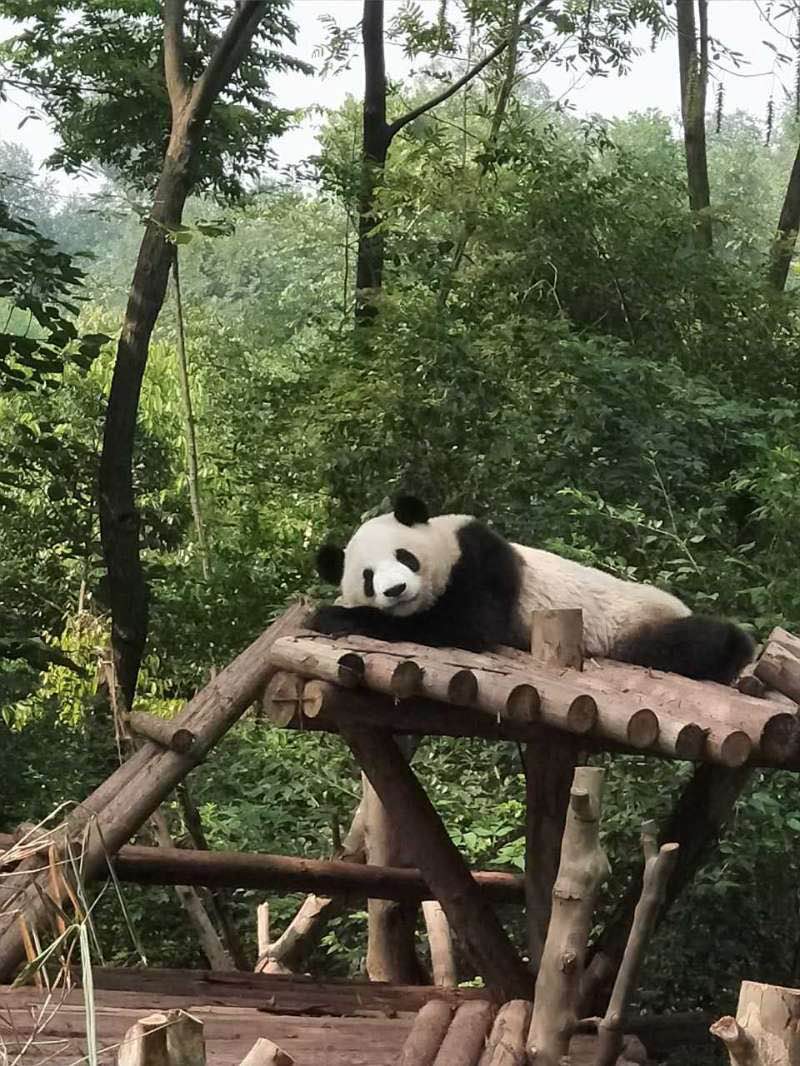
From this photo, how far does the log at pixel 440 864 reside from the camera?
2.93m

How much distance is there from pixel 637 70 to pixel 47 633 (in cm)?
525

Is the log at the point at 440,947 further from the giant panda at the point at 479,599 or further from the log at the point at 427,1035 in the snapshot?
the log at the point at 427,1035

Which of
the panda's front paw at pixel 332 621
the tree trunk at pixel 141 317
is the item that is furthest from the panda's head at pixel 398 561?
the tree trunk at pixel 141 317

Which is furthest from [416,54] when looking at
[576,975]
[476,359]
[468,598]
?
[576,975]

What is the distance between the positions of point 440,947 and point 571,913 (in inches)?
104

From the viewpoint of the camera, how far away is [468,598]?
324cm

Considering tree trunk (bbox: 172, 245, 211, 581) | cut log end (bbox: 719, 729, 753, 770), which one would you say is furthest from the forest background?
cut log end (bbox: 719, 729, 753, 770)

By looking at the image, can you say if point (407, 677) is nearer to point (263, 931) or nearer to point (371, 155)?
point (263, 931)

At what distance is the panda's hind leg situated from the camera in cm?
291

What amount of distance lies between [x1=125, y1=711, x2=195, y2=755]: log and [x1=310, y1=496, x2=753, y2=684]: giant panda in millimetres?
493

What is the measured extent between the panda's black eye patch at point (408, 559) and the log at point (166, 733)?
0.74 meters

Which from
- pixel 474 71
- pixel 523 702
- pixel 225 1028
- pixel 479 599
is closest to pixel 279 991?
pixel 225 1028

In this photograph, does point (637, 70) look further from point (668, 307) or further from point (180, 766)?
point (180, 766)

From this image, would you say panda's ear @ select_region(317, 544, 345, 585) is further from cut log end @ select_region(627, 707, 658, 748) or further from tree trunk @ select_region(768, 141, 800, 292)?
tree trunk @ select_region(768, 141, 800, 292)
